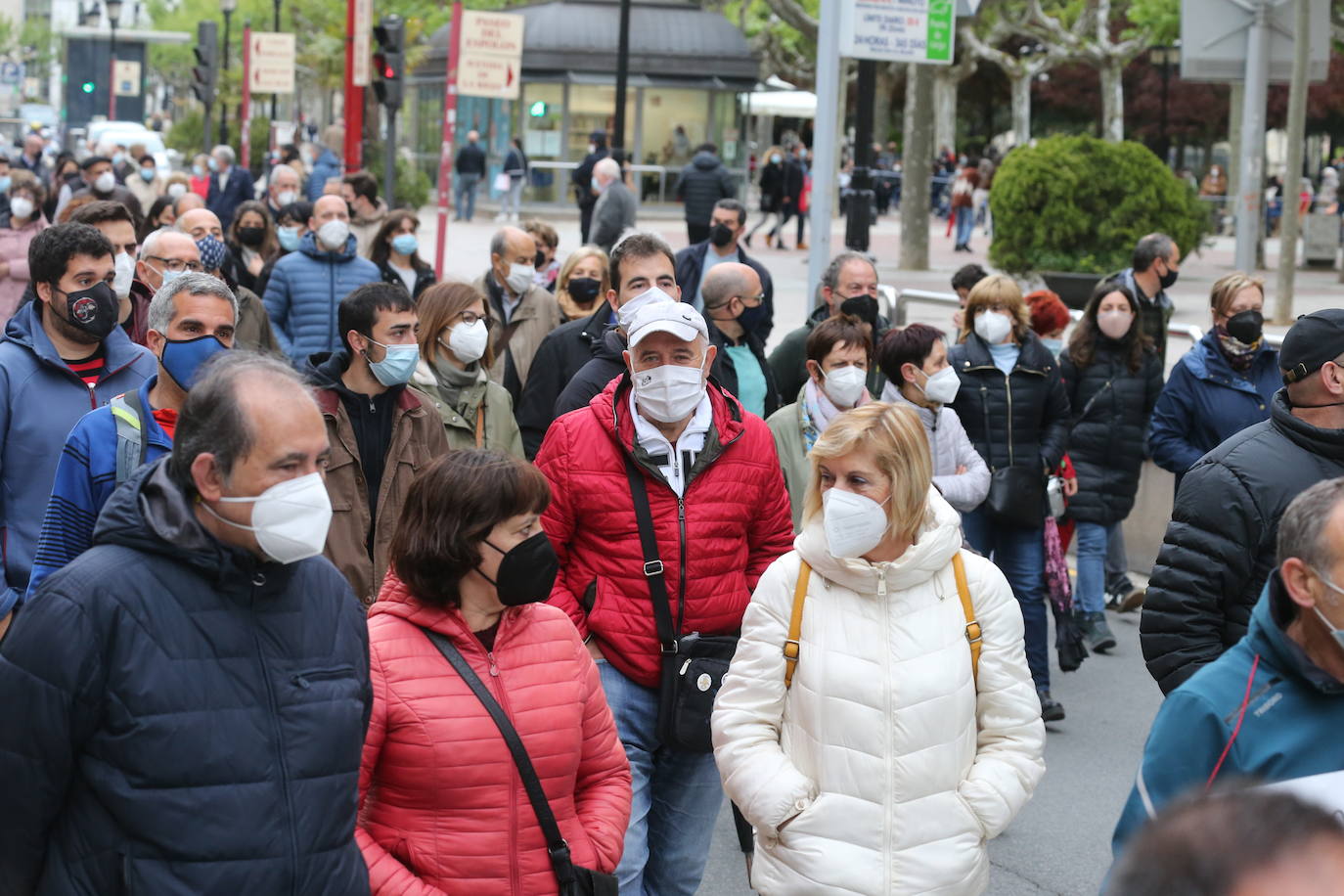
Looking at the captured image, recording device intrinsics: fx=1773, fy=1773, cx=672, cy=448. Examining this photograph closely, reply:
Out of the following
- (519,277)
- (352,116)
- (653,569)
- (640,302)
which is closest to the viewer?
(653,569)

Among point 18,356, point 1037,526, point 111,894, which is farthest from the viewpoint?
point 1037,526

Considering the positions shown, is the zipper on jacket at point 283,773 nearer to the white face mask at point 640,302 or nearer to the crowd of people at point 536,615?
the crowd of people at point 536,615

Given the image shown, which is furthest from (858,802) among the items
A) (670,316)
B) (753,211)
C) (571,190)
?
(753,211)

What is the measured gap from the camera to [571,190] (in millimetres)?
40625

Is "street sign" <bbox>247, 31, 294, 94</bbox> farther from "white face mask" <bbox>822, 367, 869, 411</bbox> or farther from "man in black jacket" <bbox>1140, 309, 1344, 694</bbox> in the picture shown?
"man in black jacket" <bbox>1140, 309, 1344, 694</bbox>

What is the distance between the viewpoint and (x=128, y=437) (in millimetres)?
4375

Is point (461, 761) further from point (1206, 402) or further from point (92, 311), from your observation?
point (1206, 402)

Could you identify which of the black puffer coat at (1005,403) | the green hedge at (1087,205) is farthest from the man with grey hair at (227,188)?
the black puffer coat at (1005,403)

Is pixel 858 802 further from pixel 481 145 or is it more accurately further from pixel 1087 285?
pixel 481 145

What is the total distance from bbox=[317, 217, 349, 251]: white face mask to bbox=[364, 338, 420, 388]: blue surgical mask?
428 centimetres

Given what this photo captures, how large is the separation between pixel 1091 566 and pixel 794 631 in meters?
5.25

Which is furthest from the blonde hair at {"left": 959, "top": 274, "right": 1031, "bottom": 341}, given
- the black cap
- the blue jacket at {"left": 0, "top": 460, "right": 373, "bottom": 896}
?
the blue jacket at {"left": 0, "top": 460, "right": 373, "bottom": 896}

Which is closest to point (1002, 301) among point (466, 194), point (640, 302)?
point (640, 302)

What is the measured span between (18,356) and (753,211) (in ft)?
133
